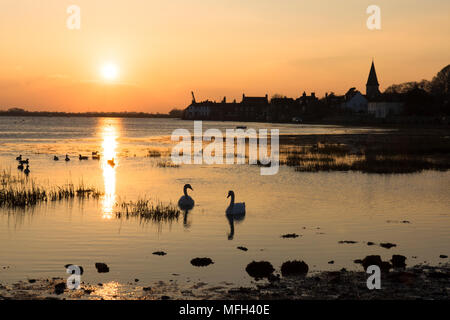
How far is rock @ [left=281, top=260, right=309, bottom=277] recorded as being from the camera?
14.5 meters

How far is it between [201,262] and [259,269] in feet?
6.62

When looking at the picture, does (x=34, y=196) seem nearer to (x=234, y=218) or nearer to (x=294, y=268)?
(x=234, y=218)

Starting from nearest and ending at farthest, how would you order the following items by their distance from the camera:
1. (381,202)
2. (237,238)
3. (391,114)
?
(237,238), (381,202), (391,114)

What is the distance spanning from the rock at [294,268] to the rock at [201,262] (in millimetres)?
2360

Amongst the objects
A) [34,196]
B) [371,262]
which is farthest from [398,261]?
[34,196]

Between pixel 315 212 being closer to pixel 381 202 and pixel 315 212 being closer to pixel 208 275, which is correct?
pixel 381 202

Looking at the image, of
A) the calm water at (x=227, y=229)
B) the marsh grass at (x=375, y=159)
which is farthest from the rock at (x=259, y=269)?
the marsh grass at (x=375, y=159)

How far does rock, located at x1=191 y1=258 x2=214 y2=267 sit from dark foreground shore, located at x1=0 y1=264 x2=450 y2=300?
1922 mm

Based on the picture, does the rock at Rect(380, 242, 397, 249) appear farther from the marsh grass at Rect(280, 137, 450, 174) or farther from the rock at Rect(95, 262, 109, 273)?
the marsh grass at Rect(280, 137, 450, 174)

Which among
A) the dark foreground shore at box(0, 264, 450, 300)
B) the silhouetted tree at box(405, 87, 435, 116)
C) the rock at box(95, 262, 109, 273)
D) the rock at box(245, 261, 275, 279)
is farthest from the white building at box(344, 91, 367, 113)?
the rock at box(95, 262, 109, 273)
